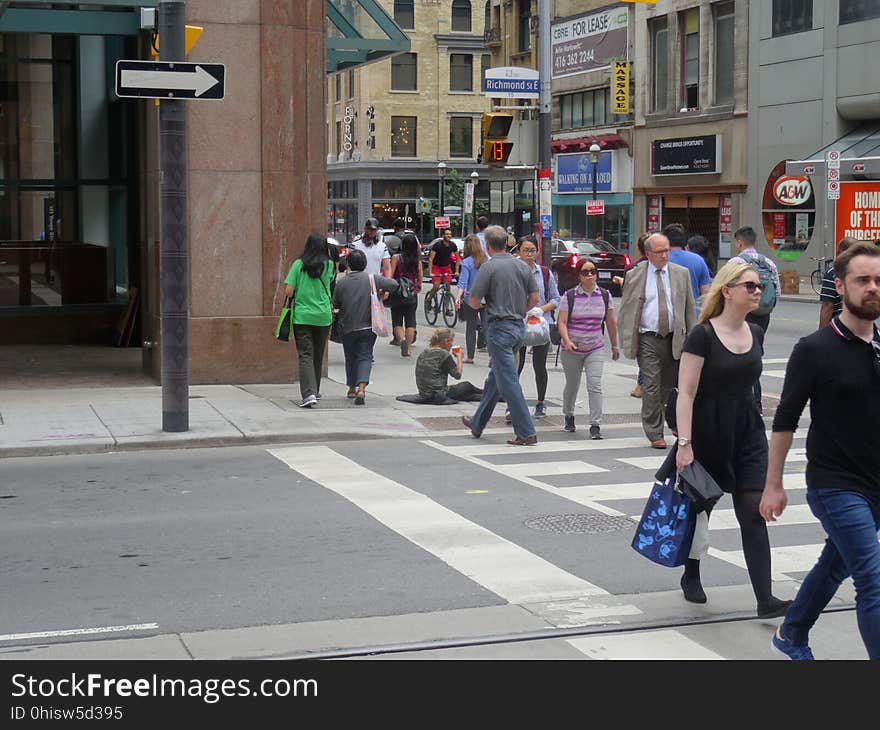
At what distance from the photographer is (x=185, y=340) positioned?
1235 cm

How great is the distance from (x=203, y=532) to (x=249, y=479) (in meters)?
1.98

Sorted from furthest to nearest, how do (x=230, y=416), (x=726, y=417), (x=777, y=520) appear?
1. (x=230, y=416)
2. (x=777, y=520)
3. (x=726, y=417)

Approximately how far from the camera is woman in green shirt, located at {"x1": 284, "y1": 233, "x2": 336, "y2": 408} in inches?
551

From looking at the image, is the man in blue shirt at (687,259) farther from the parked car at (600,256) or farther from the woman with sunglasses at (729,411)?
the parked car at (600,256)

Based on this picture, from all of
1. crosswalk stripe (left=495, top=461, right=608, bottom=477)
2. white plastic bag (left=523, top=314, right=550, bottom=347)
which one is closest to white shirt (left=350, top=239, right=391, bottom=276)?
white plastic bag (left=523, top=314, right=550, bottom=347)

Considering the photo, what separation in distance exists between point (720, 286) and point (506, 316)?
566 centimetres

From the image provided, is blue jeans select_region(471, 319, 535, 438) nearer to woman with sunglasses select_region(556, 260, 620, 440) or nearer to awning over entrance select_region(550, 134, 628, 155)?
woman with sunglasses select_region(556, 260, 620, 440)

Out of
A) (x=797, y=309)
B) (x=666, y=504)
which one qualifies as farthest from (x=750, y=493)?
(x=797, y=309)

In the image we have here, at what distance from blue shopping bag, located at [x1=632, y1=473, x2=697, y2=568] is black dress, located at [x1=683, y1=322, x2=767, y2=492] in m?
0.20

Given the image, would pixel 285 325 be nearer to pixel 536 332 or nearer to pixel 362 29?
pixel 536 332

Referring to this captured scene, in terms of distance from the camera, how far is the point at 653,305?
12.1m

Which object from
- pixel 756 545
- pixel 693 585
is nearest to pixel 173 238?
pixel 693 585

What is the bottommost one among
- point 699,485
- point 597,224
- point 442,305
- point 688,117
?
point 442,305
